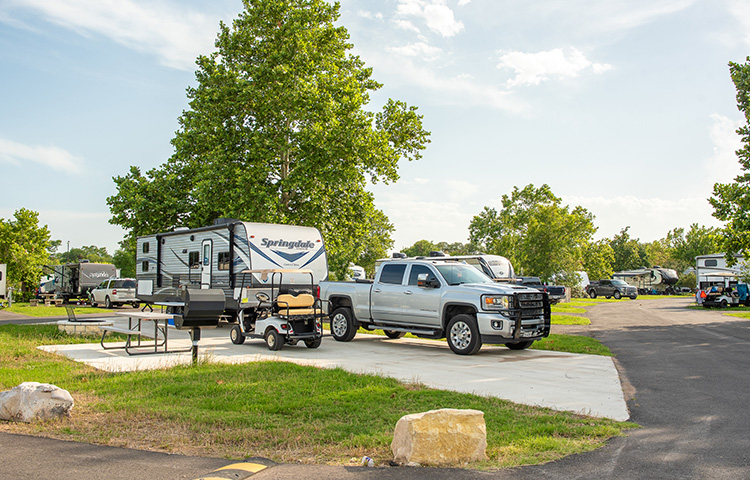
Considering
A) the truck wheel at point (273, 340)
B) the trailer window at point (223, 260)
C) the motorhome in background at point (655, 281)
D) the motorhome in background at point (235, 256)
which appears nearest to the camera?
the truck wheel at point (273, 340)

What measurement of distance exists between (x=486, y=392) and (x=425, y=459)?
3387 mm

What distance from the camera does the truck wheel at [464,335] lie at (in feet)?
39.8

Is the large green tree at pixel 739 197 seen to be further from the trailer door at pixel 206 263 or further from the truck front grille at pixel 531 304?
the trailer door at pixel 206 263

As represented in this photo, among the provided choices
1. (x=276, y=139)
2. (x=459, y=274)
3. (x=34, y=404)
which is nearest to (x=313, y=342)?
(x=459, y=274)

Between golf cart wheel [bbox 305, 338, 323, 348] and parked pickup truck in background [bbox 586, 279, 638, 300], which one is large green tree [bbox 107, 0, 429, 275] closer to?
golf cart wheel [bbox 305, 338, 323, 348]

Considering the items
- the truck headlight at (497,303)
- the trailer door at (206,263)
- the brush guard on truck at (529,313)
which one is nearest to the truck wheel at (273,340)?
the truck headlight at (497,303)

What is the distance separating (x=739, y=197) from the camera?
24.2 m

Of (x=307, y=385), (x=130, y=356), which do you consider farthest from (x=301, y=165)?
(x=307, y=385)

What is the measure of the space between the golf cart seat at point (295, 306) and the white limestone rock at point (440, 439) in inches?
309

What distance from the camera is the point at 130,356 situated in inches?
452

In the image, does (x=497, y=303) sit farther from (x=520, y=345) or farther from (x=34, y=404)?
(x=34, y=404)

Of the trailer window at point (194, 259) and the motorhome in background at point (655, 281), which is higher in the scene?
the trailer window at point (194, 259)

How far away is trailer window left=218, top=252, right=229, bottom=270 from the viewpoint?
17280 millimetres

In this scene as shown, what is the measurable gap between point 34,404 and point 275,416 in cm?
268
